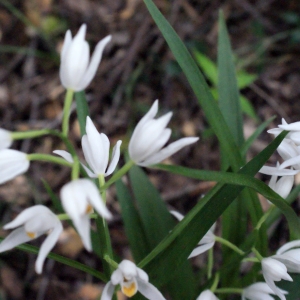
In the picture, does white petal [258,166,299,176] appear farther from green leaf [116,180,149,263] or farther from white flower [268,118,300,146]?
green leaf [116,180,149,263]

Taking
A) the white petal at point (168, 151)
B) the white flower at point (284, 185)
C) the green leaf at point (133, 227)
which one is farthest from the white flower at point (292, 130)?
the green leaf at point (133, 227)

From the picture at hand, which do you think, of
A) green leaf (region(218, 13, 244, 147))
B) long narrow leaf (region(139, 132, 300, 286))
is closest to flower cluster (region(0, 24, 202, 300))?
long narrow leaf (region(139, 132, 300, 286))

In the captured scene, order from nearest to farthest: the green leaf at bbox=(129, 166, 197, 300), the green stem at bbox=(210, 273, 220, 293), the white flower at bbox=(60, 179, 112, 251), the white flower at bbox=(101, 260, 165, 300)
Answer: the white flower at bbox=(60, 179, 112, 251) < the white flower at bbox=(101, 260, 165, 300) < the green stem at bbox=(210, 273, 220, 293) < the green leaf at bbox=(129, 166, 197, 300)

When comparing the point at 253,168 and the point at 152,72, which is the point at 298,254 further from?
the point at 152,72

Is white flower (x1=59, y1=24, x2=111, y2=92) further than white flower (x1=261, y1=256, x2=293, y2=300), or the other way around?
white flower (x1=261, y1=256, x2=293, y2=300)

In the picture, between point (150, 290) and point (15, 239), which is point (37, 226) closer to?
point (15, 239)

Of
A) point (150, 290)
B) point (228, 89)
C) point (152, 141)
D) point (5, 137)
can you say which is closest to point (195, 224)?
point (150, 290)
